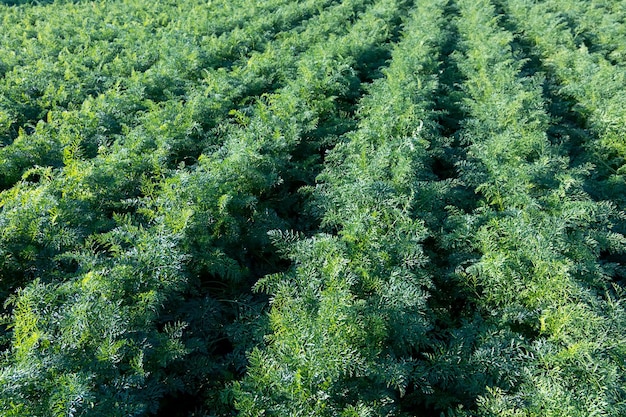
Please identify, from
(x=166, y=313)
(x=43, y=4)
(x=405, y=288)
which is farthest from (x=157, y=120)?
(x=43, y=4)

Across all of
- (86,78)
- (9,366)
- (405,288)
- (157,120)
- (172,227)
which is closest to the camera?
(9,366)

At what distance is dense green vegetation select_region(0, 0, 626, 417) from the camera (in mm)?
3229

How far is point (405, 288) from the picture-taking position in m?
3.74

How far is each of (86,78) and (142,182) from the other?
3.54 m

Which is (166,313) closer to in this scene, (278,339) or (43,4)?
(278,339)

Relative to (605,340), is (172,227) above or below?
above

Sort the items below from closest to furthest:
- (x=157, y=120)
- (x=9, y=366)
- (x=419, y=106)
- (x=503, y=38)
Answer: (x=9, y=366), (x=157, y=120), (x=419, y=106), (x=503, y=38)

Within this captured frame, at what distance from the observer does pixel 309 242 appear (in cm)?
424

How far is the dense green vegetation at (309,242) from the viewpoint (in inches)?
127

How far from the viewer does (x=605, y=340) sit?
11.3ft

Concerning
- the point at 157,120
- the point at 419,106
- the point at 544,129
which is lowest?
the point at 544,129

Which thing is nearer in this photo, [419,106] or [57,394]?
[57,394]

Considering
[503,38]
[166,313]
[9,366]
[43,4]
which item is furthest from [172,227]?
[43,4]

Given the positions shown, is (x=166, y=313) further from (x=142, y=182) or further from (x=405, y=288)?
(x=405, y=288)
